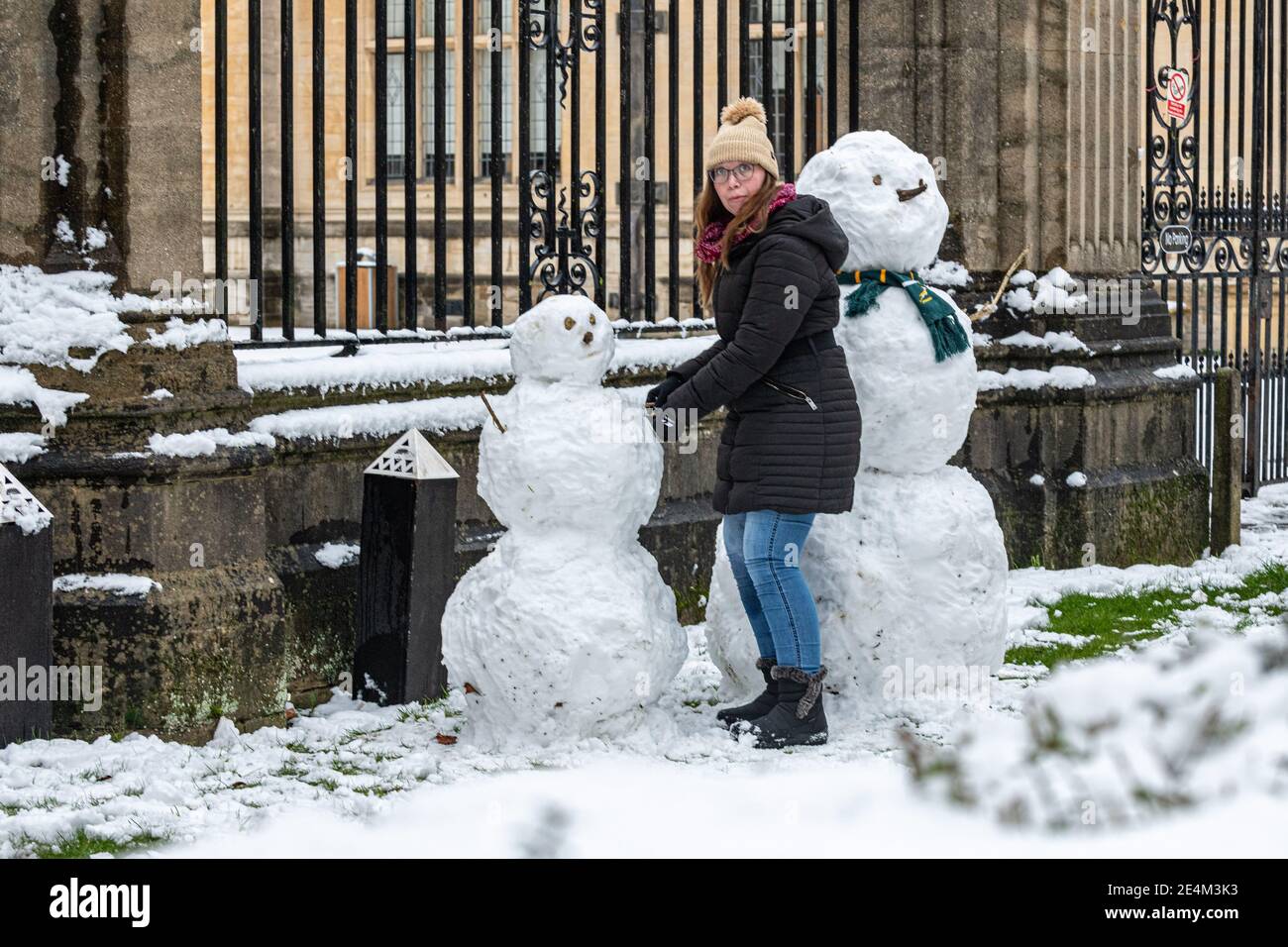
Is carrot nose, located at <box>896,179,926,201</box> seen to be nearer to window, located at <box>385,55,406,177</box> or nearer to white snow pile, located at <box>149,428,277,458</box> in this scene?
white snow pile, located at <box>149,428,277,458</box>

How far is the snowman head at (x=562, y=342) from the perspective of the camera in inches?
224

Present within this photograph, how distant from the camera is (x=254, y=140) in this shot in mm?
6516

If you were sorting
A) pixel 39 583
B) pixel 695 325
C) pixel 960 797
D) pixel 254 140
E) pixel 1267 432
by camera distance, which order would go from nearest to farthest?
pixel 960 797 → pixel 39 583 → pixel 254 140 → pixel 695 325 → pixel 1267 432

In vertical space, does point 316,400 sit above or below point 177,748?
above

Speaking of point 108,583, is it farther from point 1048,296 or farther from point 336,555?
point 1048,296

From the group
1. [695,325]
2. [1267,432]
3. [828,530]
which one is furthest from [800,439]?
[1267,432]

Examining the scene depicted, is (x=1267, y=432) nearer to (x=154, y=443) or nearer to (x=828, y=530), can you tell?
(x=828, y=530)

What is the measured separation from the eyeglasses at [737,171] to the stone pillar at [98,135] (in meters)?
1.73

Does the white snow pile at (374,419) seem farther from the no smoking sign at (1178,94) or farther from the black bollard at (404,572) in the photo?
the no smoking sign at (1178,94)

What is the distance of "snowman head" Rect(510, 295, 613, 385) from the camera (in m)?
5.69

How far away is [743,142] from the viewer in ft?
18.9

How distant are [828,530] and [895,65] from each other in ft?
12.8

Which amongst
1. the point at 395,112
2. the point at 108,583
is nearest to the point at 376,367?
the point at 108,583

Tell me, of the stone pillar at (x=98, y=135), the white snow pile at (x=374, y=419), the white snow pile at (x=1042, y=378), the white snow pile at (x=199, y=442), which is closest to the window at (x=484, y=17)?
the white snow pile at (x=1042, y=378)
